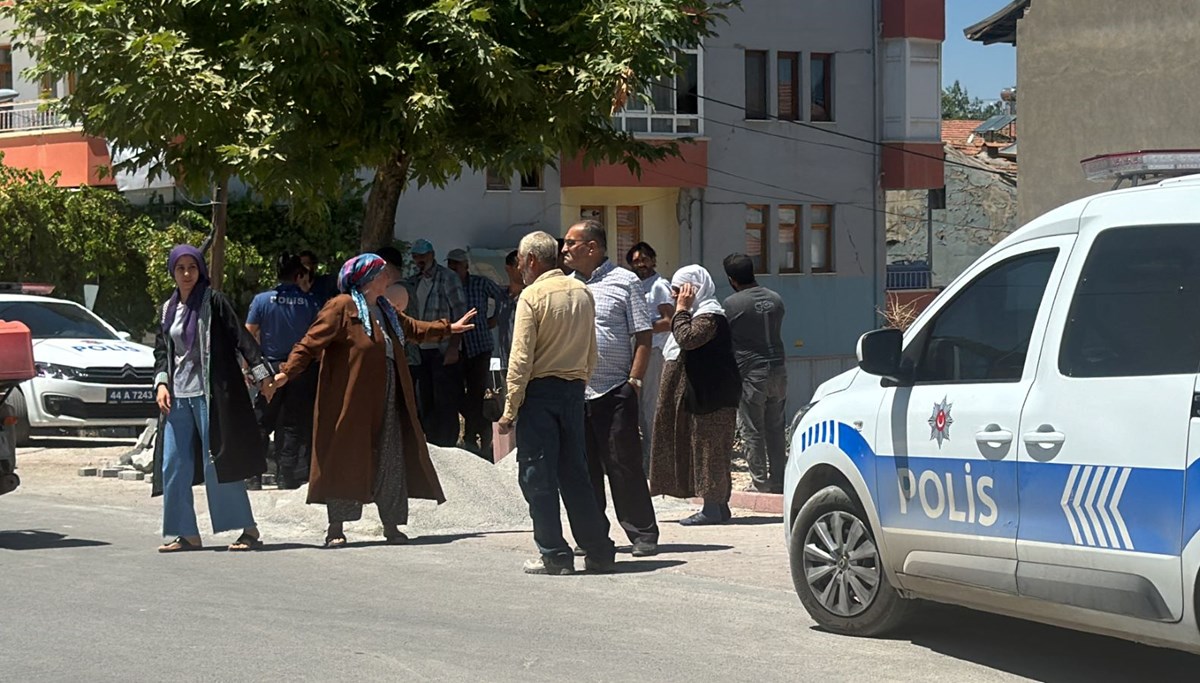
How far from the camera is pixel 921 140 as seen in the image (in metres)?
44.5

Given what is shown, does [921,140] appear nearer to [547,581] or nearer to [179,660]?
[547,581]

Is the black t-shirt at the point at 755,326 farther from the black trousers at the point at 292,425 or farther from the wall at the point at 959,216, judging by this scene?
the wall at the point at 959,216

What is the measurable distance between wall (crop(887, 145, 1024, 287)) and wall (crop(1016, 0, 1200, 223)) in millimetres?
33033

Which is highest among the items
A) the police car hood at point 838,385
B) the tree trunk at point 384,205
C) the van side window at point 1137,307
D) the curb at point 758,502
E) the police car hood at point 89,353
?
the tree trunk at point 384,205

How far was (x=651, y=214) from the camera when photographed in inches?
1650

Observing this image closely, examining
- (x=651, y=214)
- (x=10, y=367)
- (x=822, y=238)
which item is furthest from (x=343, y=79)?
(x=822, y=238)

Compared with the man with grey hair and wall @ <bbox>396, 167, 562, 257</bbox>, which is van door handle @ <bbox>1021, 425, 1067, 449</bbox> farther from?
wall @ <bbox>396, 167, 562, 257</bbox>

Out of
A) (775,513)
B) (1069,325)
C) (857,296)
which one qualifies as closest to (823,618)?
(1069,325)

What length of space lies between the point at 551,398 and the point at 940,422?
308 centimetres

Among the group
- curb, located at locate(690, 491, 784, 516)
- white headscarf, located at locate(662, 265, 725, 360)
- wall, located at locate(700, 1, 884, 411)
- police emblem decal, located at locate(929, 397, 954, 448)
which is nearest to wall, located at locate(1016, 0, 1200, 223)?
curb, located at locate(690, 491, 784, 516)

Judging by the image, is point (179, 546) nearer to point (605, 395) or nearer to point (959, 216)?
point (605, 395)

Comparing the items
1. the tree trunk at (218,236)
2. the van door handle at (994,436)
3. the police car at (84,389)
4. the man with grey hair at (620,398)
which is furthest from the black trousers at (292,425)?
the van door handle at (994,436)

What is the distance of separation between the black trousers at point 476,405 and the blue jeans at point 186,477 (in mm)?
5267

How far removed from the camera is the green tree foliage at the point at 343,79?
16.6 metres
